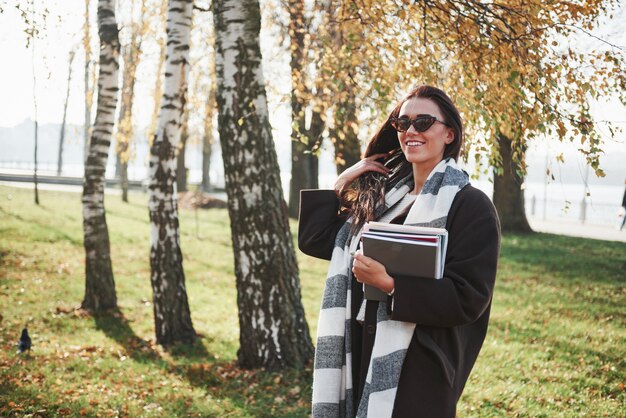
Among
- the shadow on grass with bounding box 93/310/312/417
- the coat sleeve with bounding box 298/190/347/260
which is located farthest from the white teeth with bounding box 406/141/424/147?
the shadow on grass with bounding box 93/310/312/417

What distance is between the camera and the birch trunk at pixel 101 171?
337 inches

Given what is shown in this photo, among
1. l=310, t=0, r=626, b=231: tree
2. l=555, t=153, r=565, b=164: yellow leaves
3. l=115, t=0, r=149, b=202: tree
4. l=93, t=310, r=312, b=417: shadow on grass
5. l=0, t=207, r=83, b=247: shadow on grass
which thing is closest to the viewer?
l=310, t=0, r=626, b=231: tree

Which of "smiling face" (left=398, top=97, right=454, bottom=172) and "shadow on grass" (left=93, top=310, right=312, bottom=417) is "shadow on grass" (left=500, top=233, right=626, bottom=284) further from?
"smiling face" (left=398, top=97, right=454, bottom=172)

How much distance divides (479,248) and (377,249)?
1.36 feet

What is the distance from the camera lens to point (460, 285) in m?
2.40

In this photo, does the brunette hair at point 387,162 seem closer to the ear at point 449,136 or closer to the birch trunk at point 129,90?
the ear at point 449,136

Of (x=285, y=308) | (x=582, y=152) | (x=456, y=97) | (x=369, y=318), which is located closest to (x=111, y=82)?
(x=285, y=308)

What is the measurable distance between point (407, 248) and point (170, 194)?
550cm

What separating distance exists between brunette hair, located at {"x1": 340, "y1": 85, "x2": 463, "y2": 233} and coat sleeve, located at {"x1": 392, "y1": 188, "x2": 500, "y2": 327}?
0.47 metres

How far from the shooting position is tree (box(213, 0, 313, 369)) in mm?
5723

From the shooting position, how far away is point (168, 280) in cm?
745

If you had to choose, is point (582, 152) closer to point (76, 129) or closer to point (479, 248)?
point (479, 248)

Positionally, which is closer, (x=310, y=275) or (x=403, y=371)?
(x=403, y=371)

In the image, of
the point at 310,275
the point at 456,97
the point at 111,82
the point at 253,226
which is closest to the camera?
the point at 456,97
